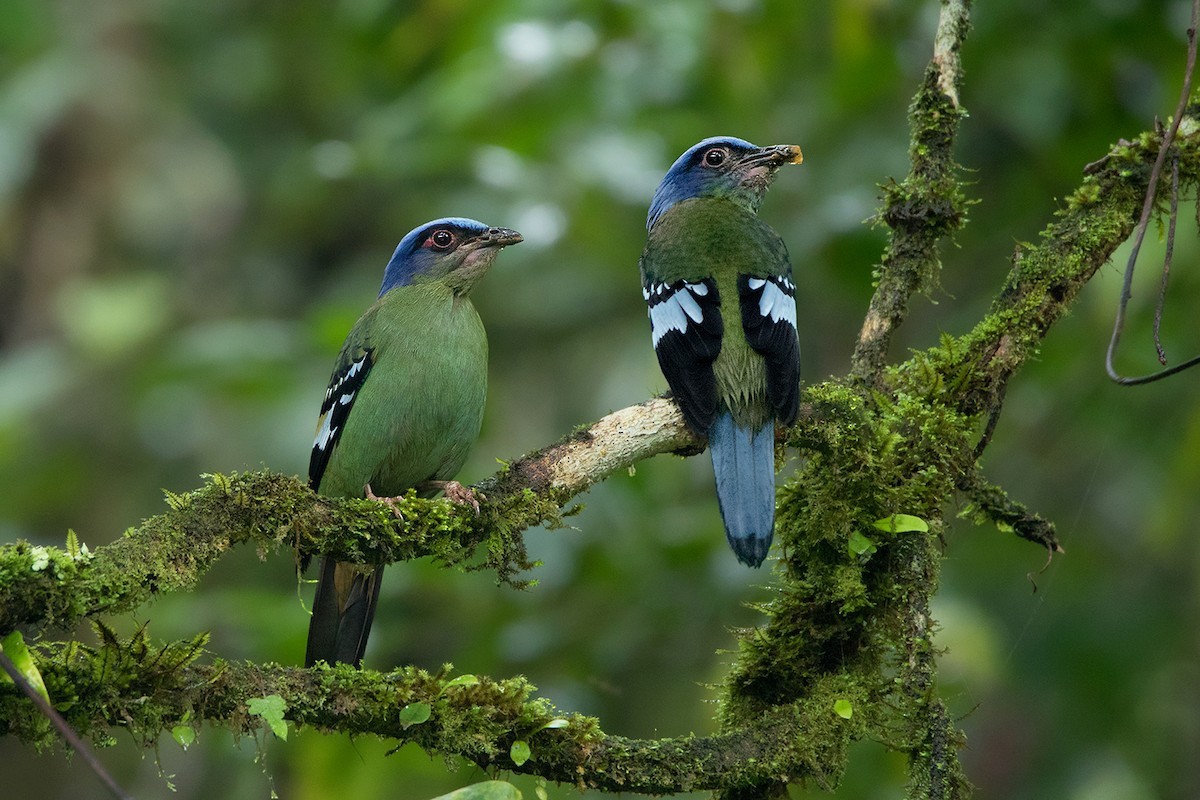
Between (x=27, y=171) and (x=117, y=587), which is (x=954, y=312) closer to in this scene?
(x=117, y=587)

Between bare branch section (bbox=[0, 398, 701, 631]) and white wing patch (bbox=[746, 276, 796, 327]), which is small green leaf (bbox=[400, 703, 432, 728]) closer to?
bare branch section (bbox=[0, 398, 701, 631])

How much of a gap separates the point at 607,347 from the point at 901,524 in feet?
18.0

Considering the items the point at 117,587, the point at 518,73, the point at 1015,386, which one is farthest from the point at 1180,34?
the point at 117,587

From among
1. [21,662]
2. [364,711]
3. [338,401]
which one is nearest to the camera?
[21,662]

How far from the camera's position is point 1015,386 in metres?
6.21

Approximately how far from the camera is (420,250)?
5.13m

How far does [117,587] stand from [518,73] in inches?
141

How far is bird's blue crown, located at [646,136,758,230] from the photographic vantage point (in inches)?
198

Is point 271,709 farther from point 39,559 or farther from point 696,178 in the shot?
point 696,178

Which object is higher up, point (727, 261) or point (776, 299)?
point (727, 261)

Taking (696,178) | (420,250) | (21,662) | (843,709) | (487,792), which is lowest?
(487,792)

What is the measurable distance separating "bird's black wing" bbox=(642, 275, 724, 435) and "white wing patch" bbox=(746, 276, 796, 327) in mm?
144

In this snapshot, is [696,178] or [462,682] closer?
[462,682]

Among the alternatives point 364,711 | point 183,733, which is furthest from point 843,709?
point 183,733
